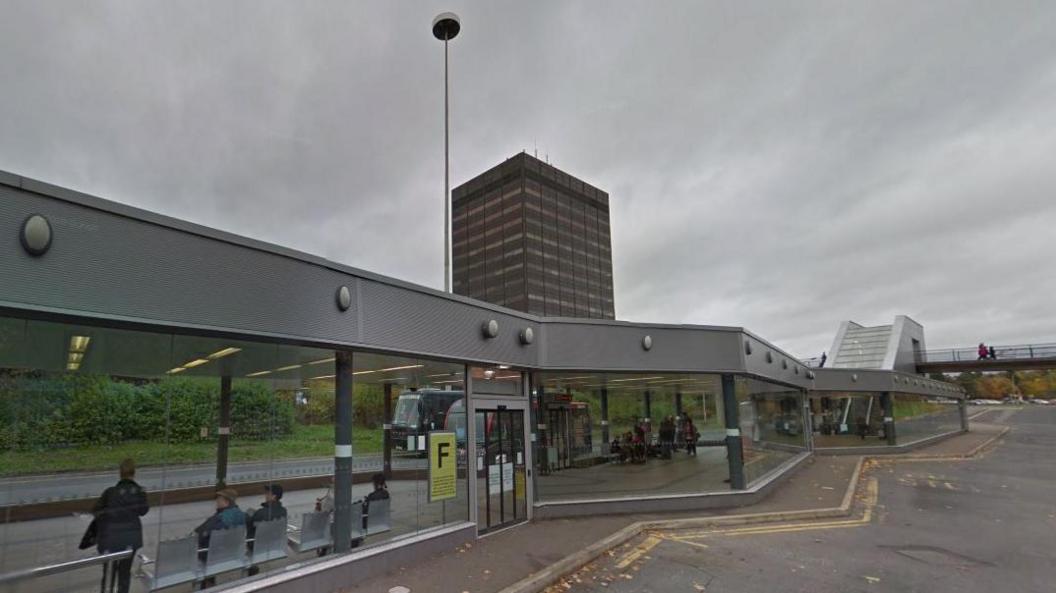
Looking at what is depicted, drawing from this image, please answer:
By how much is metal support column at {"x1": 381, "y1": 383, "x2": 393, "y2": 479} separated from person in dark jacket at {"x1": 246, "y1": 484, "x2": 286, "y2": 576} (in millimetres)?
1677

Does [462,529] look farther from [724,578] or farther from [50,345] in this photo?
[50,345]

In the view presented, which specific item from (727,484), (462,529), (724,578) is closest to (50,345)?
(462,529)

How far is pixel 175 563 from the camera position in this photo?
6176mm

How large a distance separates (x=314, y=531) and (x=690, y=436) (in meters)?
12.7

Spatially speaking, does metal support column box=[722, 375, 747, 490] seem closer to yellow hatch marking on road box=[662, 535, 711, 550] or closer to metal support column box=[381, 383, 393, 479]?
yellow hatch marking on road box=[662, 535, 711, 550]

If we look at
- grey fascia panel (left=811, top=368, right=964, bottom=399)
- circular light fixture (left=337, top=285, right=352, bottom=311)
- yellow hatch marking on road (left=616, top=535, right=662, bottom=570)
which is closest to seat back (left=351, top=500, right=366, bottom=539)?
circular light fixture (left=337, top=285, right=352, bottom=311)

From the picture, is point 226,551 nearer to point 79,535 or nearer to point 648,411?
point 79,535

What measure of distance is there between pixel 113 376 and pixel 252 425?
5.90ft

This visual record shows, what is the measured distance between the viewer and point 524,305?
10694 centimetres

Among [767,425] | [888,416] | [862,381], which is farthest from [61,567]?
[888,416]

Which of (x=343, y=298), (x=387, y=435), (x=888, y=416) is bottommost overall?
(x=888, y=416)

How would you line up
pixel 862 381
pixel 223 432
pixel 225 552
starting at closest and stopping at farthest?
pixel 225 552
pixel 223 432
pixel 862 381

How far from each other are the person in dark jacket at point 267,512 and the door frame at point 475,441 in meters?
3.38

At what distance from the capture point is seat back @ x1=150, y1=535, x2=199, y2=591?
6.04 m
